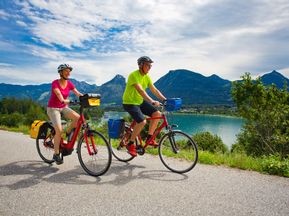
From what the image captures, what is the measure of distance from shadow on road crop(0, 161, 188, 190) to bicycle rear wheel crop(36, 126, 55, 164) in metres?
0.39

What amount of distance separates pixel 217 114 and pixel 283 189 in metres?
172

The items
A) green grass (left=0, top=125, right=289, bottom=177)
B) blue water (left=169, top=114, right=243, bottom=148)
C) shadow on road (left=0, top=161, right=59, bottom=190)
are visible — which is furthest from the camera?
blue water (left=169, top=114, right=243, bottom=148)

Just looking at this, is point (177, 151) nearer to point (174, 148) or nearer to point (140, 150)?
point (174, 148)

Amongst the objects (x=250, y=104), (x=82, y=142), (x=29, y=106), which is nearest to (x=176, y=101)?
(x=82, y=142)

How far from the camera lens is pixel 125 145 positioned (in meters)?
7.21

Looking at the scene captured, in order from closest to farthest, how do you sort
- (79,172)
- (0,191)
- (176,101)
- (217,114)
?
1. (0,191)
2. (79,172)
3. (176,101)
4. (217,114)

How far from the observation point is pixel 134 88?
6.69 metres

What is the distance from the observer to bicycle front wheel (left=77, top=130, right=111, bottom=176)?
5.75m

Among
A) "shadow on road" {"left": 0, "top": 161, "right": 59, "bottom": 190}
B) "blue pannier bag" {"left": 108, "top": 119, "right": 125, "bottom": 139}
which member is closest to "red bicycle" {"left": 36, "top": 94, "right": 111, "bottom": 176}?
"shadow on road" {"left": 0, "top": 161, "right": 59, "bottom": 190}

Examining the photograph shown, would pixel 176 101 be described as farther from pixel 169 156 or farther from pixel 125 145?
pixel 125 145

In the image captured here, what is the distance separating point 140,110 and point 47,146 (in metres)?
2.58

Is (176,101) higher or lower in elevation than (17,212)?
higher

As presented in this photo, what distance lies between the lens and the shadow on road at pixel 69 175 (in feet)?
17.3

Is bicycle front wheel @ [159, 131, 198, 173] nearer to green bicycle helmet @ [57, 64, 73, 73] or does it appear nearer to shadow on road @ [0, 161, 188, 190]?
shadow on road @ [0, 161, 188, 190]
